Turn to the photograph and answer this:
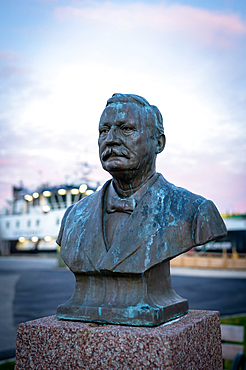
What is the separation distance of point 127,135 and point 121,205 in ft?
1.79

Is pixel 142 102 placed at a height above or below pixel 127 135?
above

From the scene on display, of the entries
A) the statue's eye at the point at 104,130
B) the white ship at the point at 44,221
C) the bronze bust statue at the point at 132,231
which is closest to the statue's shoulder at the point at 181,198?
the bronze bust statue at the point at 132,231

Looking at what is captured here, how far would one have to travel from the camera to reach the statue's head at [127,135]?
2967 millimetres

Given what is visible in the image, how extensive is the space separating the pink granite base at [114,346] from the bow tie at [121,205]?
0.86m

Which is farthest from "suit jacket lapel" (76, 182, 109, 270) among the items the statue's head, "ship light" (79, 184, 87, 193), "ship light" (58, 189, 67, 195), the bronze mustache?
"ship light" (58, 189, 67, 195)

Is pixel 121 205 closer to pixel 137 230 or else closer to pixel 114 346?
pixel 137 230

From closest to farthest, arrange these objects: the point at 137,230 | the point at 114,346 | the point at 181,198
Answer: the point at 114,346 → the point at 137,230 → the point at 181,198

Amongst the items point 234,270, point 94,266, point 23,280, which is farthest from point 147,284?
point 234,270

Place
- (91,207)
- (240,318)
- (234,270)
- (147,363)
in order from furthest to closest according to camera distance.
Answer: (234,270) → (240,318) → (91,207) → (147,363)

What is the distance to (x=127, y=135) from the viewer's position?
299 cm

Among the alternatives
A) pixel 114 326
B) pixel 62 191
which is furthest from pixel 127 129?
pixel 62 191

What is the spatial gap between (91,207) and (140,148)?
0.68 meters

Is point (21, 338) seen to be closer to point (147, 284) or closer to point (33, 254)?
point (147, 284)

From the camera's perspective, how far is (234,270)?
2048 cm
